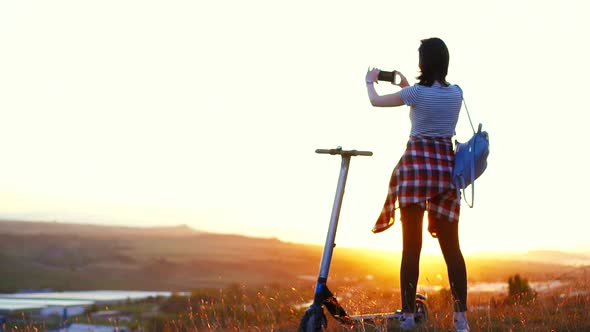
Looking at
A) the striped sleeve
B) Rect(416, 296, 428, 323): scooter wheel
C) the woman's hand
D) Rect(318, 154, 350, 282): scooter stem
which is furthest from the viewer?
Rect(416, 296, 428, 323): scooter wheel

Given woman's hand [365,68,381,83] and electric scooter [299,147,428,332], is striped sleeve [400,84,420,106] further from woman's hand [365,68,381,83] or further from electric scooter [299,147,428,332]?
electric scooter [299,147,428,332]

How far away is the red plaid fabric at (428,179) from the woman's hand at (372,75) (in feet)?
1.71

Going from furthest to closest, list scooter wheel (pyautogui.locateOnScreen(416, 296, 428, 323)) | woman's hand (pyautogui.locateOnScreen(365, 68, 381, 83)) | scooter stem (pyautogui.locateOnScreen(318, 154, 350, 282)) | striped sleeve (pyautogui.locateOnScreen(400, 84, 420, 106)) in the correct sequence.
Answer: scooter wheel (pyautogui.locateOnScreen(416, 296, 428, 323)), scooter stem (pyautogui.locateOnScreen(318, 154, 350, 282)), woman's hand (pyautogui.locateOnScreen(365, 68, 381, 83)), striped sleeve (pyautogui.locateOnScreen(400, 84, 420, 106))

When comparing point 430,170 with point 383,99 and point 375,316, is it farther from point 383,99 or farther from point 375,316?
Answer: point 375,316

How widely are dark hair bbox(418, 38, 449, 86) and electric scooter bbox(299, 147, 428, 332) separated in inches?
28.2

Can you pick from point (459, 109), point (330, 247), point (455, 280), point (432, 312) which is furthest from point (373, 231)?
point (432, 312)

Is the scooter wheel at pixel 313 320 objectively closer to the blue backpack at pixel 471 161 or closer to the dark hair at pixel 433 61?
the blue backpack at pixel 471 161

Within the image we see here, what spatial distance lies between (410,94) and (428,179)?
62 centimetres

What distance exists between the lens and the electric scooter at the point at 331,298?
5492mm

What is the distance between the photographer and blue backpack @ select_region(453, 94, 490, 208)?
536cm

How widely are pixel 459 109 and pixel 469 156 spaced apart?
14.6 inches

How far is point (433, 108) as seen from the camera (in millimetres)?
5355

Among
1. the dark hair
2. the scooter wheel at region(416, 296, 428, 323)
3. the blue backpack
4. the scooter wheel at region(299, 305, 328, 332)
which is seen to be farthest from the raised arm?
the scooter wheel at region(416, 296, 428, 323)

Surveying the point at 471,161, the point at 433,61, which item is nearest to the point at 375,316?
the point at 471,161
